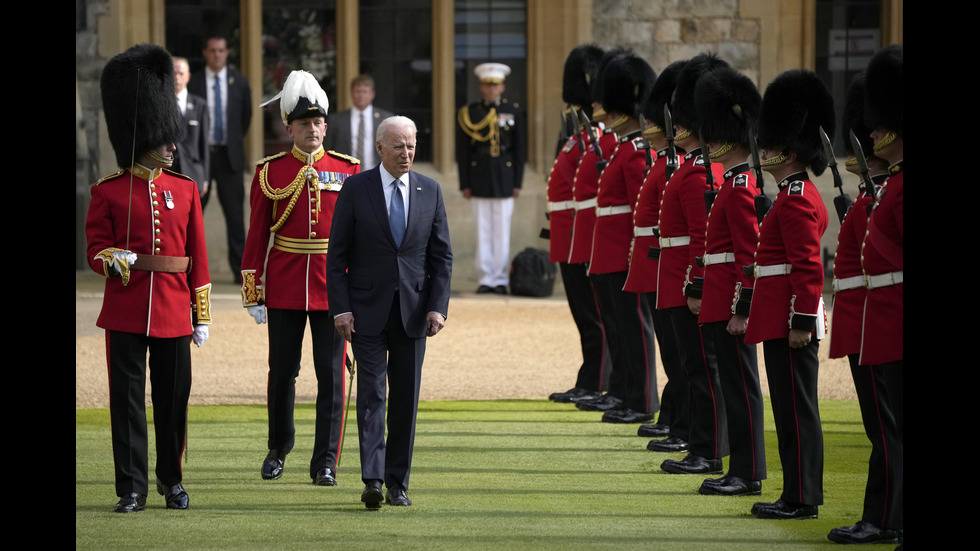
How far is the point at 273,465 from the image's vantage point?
575 centimetres

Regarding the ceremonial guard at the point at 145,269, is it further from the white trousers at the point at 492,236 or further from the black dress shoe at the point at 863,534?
the white trousers at the point at 492,236

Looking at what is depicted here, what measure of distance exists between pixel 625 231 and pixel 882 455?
9.11 feet

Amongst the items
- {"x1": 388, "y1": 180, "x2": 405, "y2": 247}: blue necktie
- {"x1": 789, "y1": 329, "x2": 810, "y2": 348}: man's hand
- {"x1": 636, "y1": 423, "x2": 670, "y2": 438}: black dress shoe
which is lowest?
{"x1": 636, "y1": 423, "x2": 670, "y2": 438}: black dress shoe

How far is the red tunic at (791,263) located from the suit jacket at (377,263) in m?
1.09

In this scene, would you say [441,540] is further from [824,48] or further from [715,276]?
[824,48]

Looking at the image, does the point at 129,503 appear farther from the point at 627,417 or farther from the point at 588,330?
the point at 588,330

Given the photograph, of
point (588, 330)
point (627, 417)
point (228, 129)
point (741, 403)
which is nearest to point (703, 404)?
point (741, 403)

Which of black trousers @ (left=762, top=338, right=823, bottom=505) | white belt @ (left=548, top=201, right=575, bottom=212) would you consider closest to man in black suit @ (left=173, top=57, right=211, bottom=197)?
white belt @ (left=548, top=201, right=575, bottom=212)

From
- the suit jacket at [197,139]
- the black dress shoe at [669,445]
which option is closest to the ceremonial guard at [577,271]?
the black dress shoe at [669,445]

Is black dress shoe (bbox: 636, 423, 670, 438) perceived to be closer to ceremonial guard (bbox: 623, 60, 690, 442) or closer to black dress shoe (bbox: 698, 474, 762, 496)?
ceremonial guard (bbox: 623, 60, 690, 442)

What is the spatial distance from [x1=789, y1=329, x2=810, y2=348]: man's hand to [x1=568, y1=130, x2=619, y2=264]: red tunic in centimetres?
278

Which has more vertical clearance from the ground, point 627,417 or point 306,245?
point 306,245

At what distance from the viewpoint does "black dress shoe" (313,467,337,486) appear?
5.62 metres
